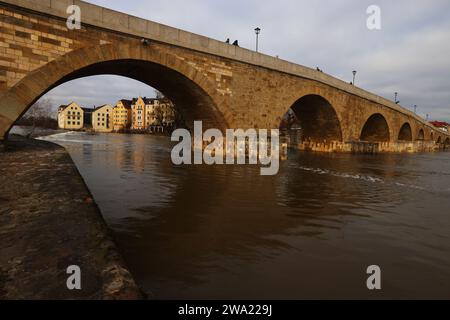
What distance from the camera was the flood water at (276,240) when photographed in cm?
304

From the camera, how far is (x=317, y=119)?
2566 cm

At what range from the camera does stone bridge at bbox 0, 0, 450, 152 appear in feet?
30.4

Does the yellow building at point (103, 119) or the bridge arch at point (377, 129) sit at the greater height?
the yellow building at point (103, 119)

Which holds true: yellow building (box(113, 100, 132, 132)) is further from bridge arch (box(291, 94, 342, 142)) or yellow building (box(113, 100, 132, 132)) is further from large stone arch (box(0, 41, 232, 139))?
large stone arch (box(0, 41, 232, 139))

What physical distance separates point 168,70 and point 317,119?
16506mm

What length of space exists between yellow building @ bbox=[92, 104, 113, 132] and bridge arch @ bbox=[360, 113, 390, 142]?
90749 millimetres

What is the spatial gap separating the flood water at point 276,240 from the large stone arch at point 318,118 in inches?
621

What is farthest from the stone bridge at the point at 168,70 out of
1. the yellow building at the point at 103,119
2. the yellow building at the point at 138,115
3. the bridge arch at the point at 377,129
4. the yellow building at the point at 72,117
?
the yellow building at the point at 72,117

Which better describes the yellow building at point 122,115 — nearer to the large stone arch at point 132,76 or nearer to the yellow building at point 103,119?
the yellow building at point 103,119

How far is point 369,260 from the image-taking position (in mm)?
3730
